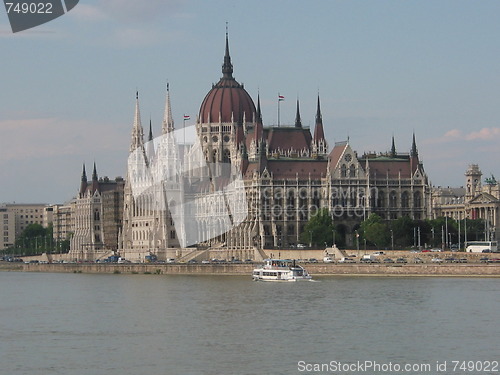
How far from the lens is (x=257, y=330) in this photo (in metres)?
63.3

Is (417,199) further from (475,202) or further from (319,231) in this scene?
(475,202)

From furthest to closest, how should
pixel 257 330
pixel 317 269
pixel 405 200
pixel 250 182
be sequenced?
pixel 405 200
pixel 250 182
pixel 317 269
pixel 257 330

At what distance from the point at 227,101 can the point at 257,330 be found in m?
114

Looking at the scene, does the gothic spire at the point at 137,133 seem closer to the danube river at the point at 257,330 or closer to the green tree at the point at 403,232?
the green tree at the point at 403,232

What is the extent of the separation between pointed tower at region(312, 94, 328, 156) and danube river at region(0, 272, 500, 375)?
206 ft

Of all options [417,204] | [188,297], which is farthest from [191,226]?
[188,297]

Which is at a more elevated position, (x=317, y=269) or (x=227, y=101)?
(x=227, y=101)

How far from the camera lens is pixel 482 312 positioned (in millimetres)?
70375

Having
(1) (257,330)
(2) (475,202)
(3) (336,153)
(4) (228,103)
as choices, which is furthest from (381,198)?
(1) (257,330)

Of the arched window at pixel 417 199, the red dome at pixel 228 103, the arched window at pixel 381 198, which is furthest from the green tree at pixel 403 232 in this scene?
the red dome at pixel 228 103

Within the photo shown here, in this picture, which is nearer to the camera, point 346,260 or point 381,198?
point 346,260

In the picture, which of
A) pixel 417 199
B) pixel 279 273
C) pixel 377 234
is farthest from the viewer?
pixel 417 199

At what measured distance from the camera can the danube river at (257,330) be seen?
52.3 metres

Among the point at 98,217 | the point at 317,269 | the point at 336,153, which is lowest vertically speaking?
the point at 317,269
